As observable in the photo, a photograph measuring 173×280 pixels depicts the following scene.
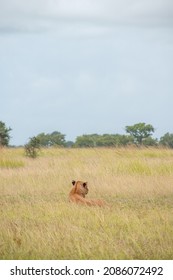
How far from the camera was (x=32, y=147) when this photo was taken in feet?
73.6

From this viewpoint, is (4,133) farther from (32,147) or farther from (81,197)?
(81,197)

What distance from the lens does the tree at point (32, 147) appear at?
72.1ft

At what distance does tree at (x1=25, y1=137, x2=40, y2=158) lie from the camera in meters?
22.0

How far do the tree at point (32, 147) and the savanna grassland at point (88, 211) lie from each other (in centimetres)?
267

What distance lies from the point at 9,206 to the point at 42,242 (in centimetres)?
322

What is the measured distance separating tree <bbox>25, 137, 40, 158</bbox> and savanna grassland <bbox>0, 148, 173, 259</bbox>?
2.67m

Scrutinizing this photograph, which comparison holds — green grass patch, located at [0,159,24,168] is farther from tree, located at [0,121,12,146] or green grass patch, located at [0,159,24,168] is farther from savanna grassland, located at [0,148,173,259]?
tree, located at [0,121,12,146]

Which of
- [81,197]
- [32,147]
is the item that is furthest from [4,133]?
[81,197]

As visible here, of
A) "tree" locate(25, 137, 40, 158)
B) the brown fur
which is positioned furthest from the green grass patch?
the brown fur

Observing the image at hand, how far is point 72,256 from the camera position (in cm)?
800

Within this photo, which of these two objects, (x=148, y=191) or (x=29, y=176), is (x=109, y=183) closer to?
(x=148, y=191)
